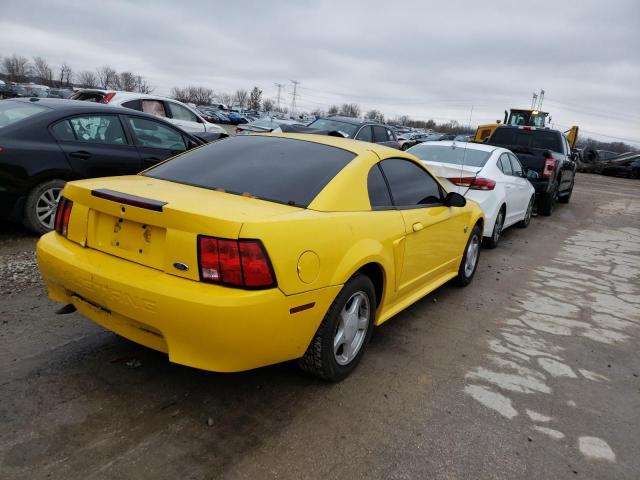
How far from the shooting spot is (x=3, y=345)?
3.21 metres

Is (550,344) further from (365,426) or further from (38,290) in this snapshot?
(38,290)

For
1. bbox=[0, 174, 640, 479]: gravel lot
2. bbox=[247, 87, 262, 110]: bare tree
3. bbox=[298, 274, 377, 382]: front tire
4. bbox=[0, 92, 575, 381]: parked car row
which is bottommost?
bbox=[0, 174, 640, 479]: gravel lot

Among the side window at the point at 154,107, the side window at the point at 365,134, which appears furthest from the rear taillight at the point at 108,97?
the side window at the point at 365,134

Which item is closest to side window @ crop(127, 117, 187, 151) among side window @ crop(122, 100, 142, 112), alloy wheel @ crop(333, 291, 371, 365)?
side window @ crop(122, 100, 142, 112)

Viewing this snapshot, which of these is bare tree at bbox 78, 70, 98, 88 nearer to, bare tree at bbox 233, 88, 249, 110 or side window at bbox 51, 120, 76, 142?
bare tree at bbox 233, 88, 249, 110

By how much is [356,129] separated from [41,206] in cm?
831

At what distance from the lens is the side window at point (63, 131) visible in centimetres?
532

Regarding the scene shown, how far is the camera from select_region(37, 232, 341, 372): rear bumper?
7.72ft

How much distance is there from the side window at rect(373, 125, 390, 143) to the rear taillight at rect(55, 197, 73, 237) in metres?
10.3

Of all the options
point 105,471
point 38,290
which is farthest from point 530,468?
point 38,290

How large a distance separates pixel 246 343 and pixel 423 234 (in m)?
1.97

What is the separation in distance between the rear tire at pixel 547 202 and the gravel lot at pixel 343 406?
6960 mm

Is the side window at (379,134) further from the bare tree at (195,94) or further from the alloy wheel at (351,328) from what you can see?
the bare tree at (195,94)

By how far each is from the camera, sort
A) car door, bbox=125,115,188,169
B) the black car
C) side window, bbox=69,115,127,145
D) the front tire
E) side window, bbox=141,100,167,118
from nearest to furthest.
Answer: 1. the front tire
2. the black car
3. side window, bbox=69,115,127,145
4. car door, bbox=125,115,188,169
5. side window, bbox=141,100,167,118
